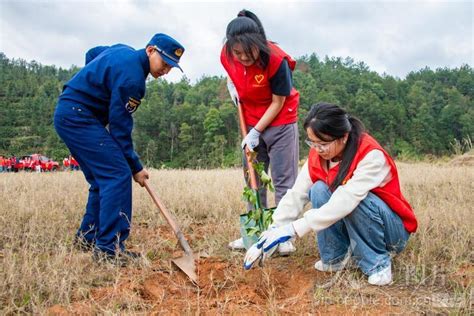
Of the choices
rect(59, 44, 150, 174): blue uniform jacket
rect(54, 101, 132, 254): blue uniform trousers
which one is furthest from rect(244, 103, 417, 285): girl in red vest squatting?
rect(59, 44, 150, 174): blue uniform jacket

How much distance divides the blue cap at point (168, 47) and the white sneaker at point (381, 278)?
6.36ft

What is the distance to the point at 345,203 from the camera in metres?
2.39

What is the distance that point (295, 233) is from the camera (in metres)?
2.42

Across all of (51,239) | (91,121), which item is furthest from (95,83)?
(51,239)

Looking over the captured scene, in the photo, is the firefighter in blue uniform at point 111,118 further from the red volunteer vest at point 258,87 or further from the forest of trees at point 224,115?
the forest of trees at point 224,115

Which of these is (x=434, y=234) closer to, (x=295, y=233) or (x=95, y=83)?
(x=295, y=233)

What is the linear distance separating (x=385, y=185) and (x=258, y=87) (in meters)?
1.24

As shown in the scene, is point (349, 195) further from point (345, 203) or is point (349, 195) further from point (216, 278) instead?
point (216, 278)

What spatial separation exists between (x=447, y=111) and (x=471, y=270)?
64285 millimetres

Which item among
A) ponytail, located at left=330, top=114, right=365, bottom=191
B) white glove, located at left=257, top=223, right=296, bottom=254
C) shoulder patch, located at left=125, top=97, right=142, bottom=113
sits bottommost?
white glove, located at left=257, top=223, right=296, bottom=254

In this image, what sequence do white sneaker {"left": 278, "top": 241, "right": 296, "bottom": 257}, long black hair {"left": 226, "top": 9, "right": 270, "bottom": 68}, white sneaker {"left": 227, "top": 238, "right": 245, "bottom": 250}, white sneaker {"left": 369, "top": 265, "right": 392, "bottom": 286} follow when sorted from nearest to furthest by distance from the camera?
white sneaker {"left": 369, "top": 265, "right": 392, "bottom": 286} → long black hair {"left": 226, "top": 9, "right": 270, "bottom": 68} → white sneaker {"left": 278, "top": 241, "right": 296, "bottom": 257} → white sneaker {"left": 227, "top": 238, "right": 245, "bottom": 250}

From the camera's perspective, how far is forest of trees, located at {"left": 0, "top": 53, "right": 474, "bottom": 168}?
5581 centimetres

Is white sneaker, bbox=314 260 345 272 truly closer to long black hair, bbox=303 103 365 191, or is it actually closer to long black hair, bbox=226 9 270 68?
long black hair, bbox=303 103 365 191

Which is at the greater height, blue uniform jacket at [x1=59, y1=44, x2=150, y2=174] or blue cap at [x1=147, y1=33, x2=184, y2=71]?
blue cap at [x1=147, y1=33, x2=184, y2=71]
